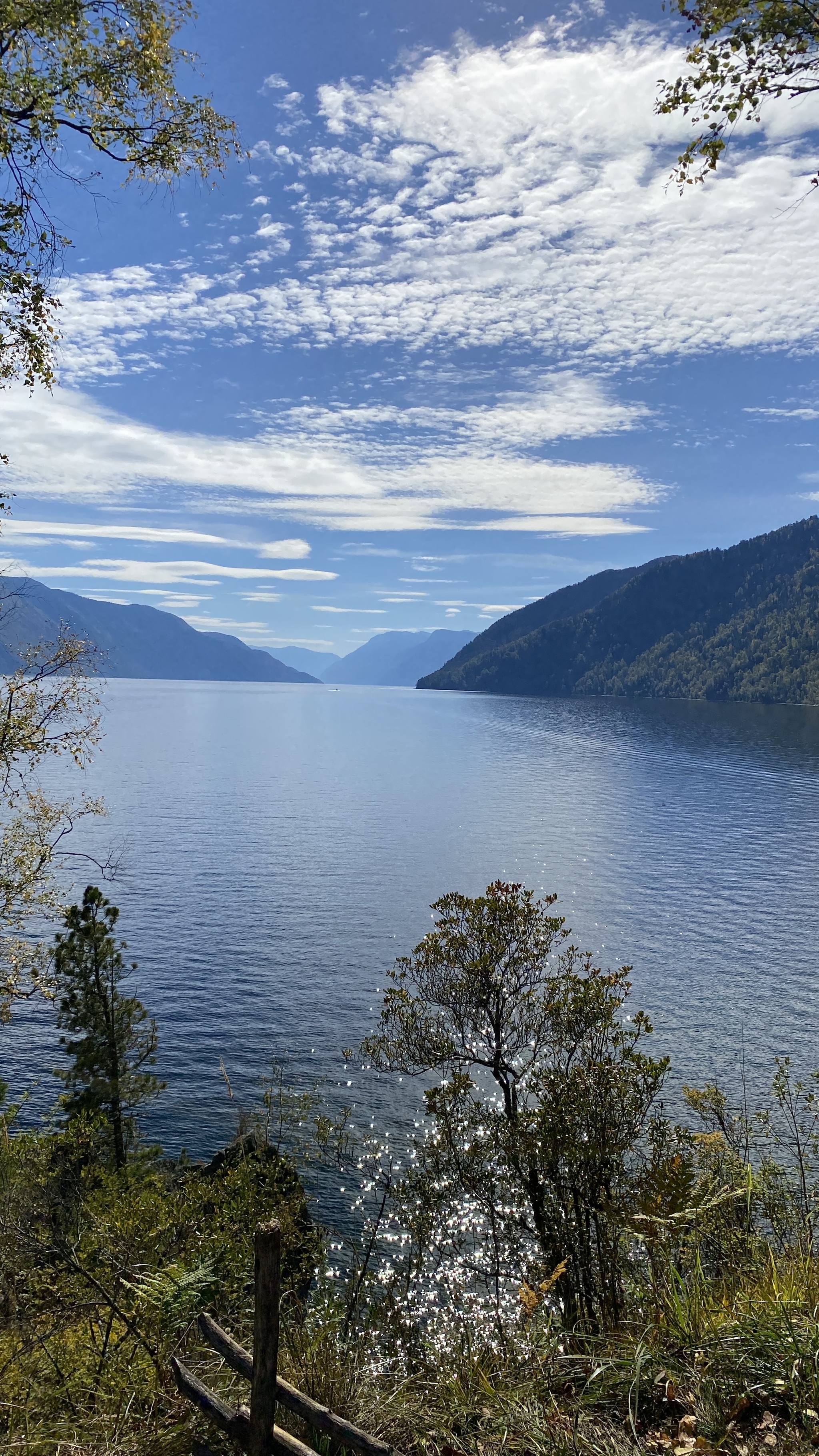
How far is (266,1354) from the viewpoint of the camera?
511 cm

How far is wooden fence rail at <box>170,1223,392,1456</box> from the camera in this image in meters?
4.92

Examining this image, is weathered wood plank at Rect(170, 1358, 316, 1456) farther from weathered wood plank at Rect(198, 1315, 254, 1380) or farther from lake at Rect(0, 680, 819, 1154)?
lake at Rect(0, 680, 819, 1154)

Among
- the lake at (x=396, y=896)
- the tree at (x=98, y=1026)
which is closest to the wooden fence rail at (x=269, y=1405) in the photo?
the tree at (x=98, y=1026)

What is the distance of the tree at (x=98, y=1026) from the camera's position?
3312cm

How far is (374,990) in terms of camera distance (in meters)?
49.2

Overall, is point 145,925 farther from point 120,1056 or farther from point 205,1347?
point 205,1347

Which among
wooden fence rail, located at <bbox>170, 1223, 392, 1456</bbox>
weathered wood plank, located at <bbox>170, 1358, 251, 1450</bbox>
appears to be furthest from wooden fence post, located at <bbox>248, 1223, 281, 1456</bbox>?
weathered wood plank, located at <bbox>170, 1358, 251, 1450</bbox>

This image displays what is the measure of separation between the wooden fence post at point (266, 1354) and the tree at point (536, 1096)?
30.5 feet

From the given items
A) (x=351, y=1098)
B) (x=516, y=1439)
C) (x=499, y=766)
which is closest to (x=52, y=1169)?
(x=351, y=1098)

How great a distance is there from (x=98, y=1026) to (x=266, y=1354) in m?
33.7

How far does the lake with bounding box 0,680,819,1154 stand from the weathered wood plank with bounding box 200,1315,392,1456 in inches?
1265

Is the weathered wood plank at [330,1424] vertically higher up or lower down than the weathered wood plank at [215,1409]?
higher up

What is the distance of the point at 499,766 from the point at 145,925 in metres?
103

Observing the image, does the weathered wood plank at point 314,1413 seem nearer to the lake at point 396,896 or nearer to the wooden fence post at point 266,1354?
the wooden fence post at point 266,1354
